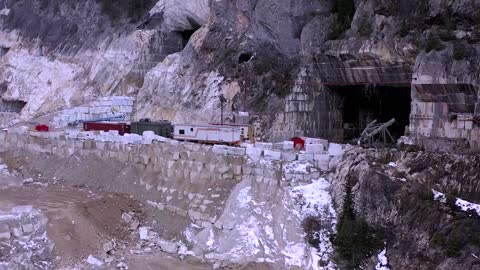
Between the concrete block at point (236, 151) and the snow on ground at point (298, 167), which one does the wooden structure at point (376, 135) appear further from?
the concrete block at point (236, 151)

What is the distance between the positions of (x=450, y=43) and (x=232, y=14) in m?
11.2

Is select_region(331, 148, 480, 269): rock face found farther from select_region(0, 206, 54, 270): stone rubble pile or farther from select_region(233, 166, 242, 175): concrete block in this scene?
select_region(0, 206, 54, 270): stone rubble pile

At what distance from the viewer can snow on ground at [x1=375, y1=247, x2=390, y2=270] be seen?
17172 mm

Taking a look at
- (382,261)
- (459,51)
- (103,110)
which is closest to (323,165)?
(382,261)

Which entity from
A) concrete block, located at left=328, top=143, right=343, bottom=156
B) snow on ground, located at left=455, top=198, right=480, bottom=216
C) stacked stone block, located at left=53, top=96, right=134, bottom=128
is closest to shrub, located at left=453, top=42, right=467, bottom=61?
concrete block, located at left=328, top=143, right=343, bottom=156

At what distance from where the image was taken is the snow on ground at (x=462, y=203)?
53.7 feet

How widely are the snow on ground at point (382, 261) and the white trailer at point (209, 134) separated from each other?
25.9ft

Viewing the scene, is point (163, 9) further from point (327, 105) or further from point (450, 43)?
point (450, 43)

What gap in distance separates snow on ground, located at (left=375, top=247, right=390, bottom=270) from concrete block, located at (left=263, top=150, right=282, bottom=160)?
4.70 meters

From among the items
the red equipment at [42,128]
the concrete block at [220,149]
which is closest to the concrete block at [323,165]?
the concrete block at [220,149]

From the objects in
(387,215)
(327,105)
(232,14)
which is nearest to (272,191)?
(387,215)

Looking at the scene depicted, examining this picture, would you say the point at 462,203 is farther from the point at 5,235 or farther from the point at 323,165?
the point at 5,235

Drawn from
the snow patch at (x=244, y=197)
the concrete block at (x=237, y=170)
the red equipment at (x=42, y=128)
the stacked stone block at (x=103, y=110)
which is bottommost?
the snow patch at (x=244, y=197)

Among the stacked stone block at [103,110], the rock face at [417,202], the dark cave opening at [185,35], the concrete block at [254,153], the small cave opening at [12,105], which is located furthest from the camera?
the small cave opening at [12,105]
